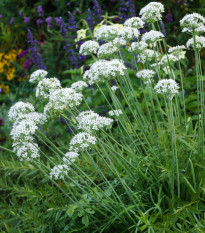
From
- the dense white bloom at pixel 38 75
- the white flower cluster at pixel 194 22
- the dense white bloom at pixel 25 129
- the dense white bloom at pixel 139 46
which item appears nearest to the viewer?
the dense white bloom at pixel 25 129

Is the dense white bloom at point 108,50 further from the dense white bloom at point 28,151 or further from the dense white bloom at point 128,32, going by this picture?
the dense white bloom at point 28,151

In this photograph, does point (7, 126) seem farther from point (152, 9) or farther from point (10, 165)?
point (152, 9)

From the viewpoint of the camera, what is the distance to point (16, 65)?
257 inches

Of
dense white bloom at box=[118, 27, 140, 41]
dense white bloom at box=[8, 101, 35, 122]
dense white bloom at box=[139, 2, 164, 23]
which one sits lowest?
dense white bloom at box=[8, 101, 35, 122]

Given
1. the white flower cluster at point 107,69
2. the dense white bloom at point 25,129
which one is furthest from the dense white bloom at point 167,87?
the dense white bloom at point 25,129

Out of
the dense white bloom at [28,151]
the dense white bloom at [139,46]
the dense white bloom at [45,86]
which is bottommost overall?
the dense white bloom at [28,151]

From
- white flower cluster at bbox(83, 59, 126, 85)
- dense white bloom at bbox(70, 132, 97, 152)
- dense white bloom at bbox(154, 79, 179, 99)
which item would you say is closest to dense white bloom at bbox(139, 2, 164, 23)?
white flower cluster at bbox(83, 59, 126, 85)

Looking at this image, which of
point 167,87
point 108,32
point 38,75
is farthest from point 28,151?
point 108,32

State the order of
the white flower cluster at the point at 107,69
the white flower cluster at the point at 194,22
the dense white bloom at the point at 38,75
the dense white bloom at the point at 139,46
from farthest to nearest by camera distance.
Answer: the dense white bloom at the point at 139,46 → the dense white bloom at the point at 38,75 → the white flower cluster at the point at 194,22 → the white flower cluster at the point at 107,69

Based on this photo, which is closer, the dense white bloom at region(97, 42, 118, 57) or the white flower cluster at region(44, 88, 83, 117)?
the white flower cluster at region(44, 88, 83, 117)

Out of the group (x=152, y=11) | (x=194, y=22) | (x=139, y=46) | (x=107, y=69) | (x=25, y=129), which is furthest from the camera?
(x=139, y=46)

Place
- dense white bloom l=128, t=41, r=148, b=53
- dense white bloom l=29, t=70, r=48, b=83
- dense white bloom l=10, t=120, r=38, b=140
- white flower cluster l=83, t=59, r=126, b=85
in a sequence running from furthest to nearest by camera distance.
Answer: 1. dense white bloom l=128, t=41, r=148, b=53
2. dense white bloom l=29, t=70, r=48, b=83
3. white flower cluster l=83, t=59, r=126, b=85
4. dense white bloom l=10, t=120, r=38, b=140

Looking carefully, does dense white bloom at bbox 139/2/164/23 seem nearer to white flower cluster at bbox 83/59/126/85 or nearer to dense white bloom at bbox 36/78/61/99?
white flower cluster at bbox 83/59/126/85

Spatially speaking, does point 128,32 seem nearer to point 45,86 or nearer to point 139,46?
point 139,46
